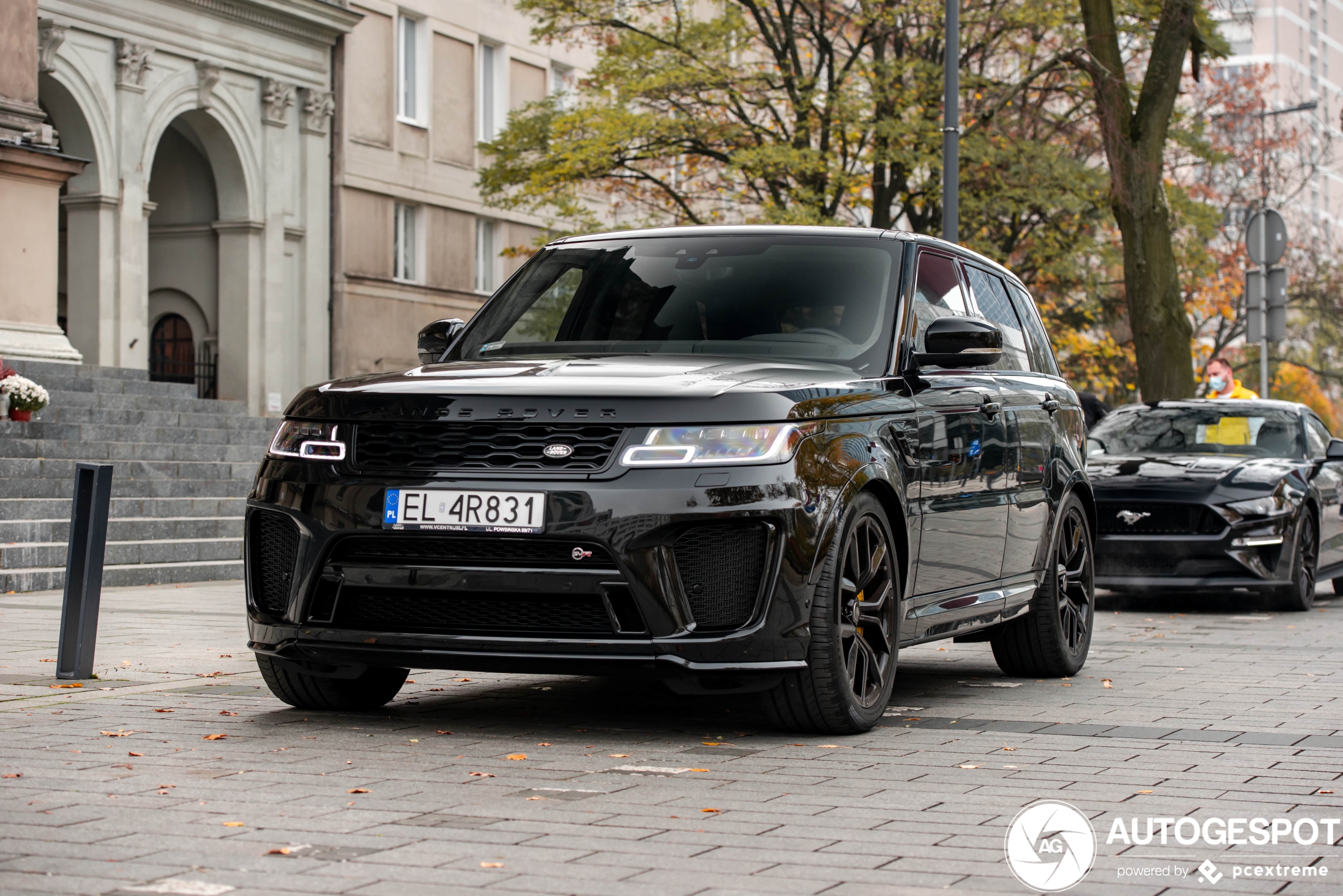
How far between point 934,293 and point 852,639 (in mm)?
1926

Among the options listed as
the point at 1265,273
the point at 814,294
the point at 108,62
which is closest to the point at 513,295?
the point at 814,294

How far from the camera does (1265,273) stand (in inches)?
846

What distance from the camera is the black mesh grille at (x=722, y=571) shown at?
20.0ft

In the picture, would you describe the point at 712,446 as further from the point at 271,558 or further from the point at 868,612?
the point at 271,558

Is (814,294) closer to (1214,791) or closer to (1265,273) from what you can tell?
(1214,791)

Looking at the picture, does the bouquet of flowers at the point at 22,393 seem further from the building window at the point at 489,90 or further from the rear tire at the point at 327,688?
the building window at the point at 489,90

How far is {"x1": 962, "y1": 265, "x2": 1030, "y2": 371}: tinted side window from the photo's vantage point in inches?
339

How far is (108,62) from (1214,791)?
2616 cm

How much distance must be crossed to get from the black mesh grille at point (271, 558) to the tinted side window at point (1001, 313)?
3422 millimetres

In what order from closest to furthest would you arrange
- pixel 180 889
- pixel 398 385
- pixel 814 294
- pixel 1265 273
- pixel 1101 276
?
pixel 180 889, pixel 398 385, pixel 814 294, pixel 1265 273, pixel 1101 276

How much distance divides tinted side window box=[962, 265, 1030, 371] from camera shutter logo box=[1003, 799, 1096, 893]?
3.52m

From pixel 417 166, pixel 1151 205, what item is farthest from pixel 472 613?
pixel 417 166

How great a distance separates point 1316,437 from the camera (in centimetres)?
1569

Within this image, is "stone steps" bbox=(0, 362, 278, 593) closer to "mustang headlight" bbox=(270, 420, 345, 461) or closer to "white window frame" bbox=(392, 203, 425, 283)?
"mustang headlight" bbox=(270, 420, 345, 461)
